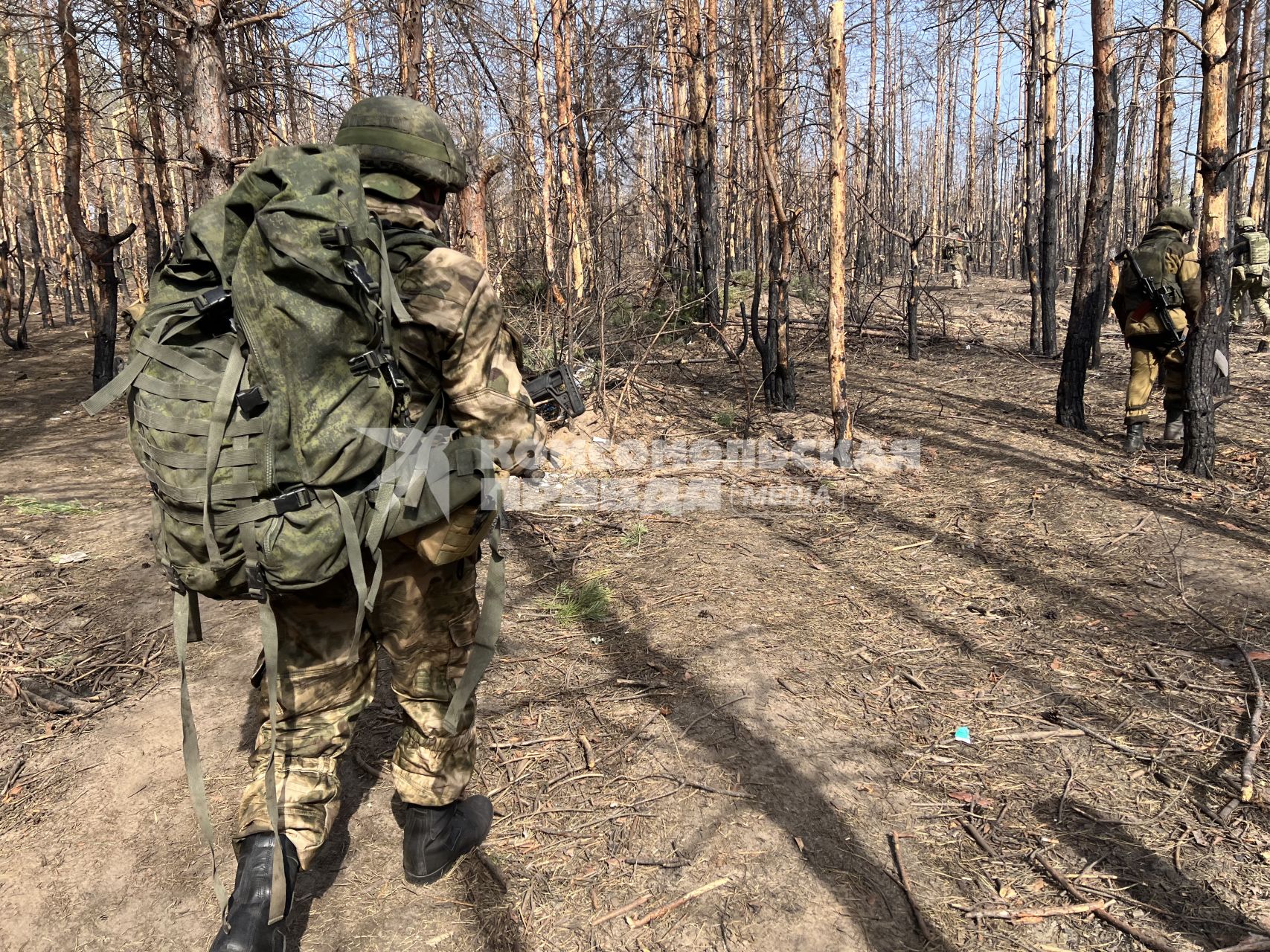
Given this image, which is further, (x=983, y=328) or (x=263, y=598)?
(x=983, y=328)

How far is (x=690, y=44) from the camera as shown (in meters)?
8.99

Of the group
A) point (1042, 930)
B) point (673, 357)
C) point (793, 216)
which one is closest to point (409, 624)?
point (1042, 930)

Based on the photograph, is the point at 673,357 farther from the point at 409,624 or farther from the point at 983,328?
the point at 409,624

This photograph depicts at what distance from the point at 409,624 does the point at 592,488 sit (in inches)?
162

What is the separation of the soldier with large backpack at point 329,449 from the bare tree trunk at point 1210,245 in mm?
5237

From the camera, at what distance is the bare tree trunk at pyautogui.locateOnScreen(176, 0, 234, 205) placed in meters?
4.64

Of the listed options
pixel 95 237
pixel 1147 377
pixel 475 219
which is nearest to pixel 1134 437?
pixel 1147 377

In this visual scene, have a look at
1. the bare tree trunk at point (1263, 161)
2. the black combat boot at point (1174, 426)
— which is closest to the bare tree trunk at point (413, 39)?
the black combat boot at point (1174, 426)

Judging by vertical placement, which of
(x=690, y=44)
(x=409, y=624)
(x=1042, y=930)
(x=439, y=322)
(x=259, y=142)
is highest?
(x=690, y=44)

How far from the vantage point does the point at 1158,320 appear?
614cm

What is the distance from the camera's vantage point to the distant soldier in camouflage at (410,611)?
191cm

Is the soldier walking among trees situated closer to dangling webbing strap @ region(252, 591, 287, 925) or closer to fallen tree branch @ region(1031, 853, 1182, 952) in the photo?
fallen tree branch @ region(1031, 853, 1182, 952)

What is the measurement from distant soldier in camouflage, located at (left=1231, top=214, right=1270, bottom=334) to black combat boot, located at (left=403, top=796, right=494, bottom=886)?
12.0 meters

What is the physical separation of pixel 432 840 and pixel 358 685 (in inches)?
20.3
